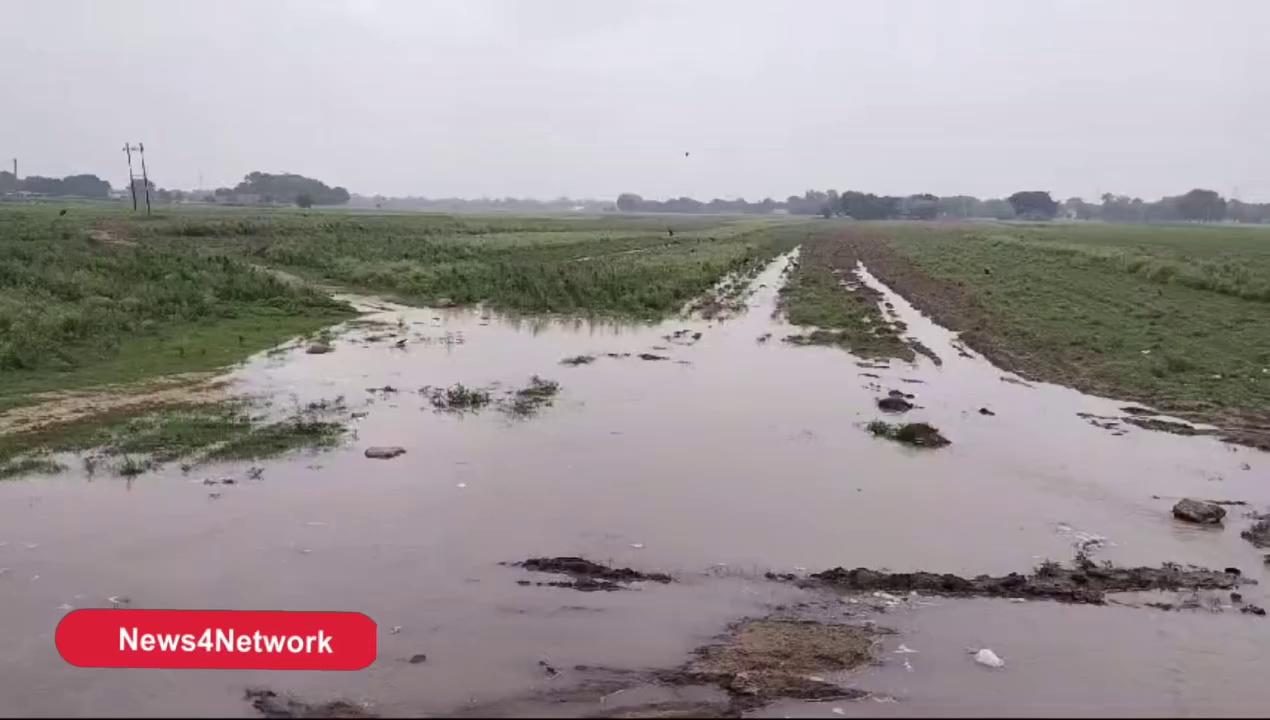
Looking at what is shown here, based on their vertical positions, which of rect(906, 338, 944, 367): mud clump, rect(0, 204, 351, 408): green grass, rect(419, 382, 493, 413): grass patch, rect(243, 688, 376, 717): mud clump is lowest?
rect(243, 688, 376, 717): mud clump

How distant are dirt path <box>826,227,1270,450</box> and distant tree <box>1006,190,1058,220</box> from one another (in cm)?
15392

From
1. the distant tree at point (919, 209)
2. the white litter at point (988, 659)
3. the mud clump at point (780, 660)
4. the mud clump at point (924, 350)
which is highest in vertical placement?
the distant tree at point (919, 209)

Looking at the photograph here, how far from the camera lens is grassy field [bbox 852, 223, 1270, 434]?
17.6 meters

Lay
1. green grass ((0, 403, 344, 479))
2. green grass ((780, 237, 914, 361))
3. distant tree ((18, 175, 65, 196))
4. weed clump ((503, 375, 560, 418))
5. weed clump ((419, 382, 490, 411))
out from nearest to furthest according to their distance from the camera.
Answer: green grass ((0, 403, 344, 479)) < weed clump ((503, 375, 560, 418)) < weed clump ((419, 382, 490, 411)) < green grass ((780, 237, 914, 361)) < distant tree ((18, 175, 65, 196))

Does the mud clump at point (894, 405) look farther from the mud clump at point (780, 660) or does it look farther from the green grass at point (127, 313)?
the green grass at point (127, 313)

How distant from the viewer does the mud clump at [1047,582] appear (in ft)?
28.1

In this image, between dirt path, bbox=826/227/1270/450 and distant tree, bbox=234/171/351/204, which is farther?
distant tree, bbox=234/171/351/204

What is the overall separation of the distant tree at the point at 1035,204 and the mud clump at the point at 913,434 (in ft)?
627

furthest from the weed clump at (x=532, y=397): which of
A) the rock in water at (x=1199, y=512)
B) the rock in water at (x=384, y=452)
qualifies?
the rock in water at (x=1199, y=512)

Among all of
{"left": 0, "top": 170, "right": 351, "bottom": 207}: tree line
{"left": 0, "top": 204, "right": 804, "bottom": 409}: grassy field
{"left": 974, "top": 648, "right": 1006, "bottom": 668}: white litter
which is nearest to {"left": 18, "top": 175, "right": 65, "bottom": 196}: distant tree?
{"left": 0, "top": 170, "right": 351, "bottom": 207}: tree line

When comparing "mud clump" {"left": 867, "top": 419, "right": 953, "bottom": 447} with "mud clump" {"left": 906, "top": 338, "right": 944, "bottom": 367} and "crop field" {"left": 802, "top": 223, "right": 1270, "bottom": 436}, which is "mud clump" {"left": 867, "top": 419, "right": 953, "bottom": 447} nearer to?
"crop field" {"left": 802, "top": 223, "right": 1270, "bottom": 436}

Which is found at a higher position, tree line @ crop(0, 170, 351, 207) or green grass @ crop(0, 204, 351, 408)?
tree line @ crop(0, 170, 351, 207)

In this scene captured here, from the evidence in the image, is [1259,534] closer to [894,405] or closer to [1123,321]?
[894,405]

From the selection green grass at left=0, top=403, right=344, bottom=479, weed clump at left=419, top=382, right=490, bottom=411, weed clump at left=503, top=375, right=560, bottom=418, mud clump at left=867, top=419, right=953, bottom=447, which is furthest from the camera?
weed clump at left=419, top=382, right=490, bottom=411
